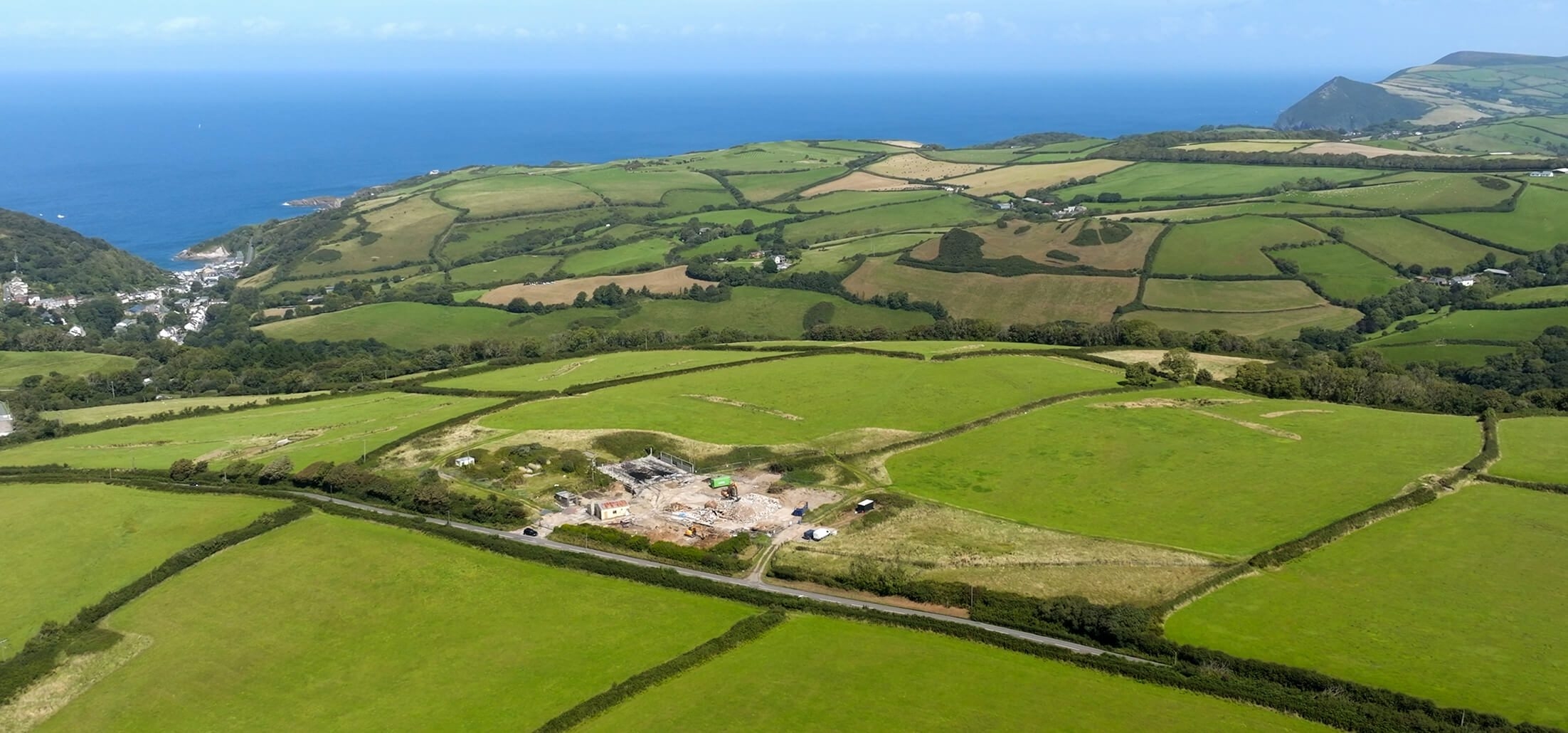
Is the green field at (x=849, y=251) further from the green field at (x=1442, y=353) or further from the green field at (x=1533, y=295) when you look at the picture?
the green field at (x=1533, y=295)

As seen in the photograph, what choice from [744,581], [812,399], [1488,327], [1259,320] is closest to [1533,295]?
[1488,327]

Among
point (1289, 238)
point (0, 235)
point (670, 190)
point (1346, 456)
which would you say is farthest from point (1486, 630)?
point (0, 235)

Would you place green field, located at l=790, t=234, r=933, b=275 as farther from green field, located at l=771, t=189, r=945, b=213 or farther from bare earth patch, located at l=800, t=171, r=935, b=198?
bare earth patch, located at l=800, t=171, r=935, b=198

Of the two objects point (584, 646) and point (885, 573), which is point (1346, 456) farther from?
point (584, 646)

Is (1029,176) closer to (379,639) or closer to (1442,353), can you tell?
(1442,353)

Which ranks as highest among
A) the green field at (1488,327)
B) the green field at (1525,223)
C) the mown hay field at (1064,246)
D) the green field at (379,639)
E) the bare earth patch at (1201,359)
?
the green field at (1525,223)

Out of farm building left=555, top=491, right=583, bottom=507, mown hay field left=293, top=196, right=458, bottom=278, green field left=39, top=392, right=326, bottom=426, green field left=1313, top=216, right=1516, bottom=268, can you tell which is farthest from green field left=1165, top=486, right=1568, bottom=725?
mown hay field left=293, top=196, right=458, bottom=278

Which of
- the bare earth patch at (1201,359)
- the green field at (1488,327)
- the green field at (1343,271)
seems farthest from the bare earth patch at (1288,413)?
the green field at (1343,271)
